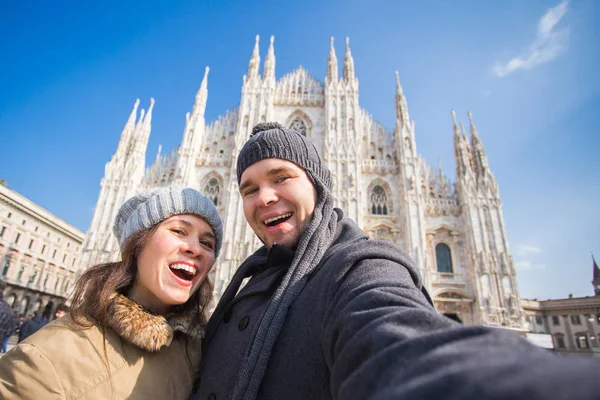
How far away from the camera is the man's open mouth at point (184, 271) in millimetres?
1872

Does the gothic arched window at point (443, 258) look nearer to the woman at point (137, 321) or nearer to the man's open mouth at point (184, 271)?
the woman at point (137, 321)

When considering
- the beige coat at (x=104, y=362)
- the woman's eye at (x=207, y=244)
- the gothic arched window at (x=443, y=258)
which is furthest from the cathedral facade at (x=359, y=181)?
the beige coat at (x=104, y=362)

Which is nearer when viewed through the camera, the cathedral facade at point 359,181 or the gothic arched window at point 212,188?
the cathedral facade at point 359,181

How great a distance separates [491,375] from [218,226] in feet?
6.57

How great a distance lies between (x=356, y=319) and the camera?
0.79 metres

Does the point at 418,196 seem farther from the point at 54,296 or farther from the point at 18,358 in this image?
the point at 54,296

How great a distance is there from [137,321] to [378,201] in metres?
18.0

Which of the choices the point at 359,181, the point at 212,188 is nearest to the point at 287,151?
the point at 359,181

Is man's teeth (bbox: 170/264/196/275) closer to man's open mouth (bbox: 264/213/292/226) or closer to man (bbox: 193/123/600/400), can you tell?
man (bbox: 193/123/600/400)

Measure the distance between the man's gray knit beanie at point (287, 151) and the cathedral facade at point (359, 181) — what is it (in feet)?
47.2

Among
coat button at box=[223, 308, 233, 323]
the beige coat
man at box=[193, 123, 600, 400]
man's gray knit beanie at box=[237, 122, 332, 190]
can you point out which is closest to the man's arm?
man at box=[193, 123, 600, 400]

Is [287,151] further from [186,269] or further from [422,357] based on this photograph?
[422,357]

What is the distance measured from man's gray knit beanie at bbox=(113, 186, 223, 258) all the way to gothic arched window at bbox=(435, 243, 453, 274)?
17.0 m

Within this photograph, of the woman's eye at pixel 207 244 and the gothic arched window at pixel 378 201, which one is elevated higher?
the gothic arched window at pixel 378 201
